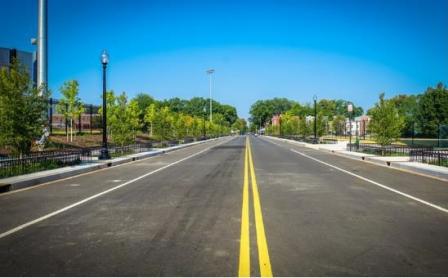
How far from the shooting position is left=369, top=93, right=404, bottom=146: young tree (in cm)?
2886

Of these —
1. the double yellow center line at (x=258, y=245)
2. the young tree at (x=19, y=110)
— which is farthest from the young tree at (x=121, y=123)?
the double yellow center line at (x=258, y=245)

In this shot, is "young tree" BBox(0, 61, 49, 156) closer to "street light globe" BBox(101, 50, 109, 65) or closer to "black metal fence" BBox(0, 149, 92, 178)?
"black metal fence" BBox(0, 149, 92, 178)

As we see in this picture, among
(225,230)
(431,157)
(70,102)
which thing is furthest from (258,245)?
(70,102)

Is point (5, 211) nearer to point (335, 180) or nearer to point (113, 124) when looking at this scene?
point (335, 180)

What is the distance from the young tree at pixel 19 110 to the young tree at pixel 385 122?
22278 mm

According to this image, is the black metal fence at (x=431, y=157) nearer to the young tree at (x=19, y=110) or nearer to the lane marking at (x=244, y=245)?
the lane marking at (x=244, y=245)

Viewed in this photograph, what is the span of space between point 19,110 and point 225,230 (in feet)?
43.1

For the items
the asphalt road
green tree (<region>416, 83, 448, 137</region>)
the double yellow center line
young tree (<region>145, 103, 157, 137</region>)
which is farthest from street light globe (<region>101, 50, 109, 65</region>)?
green tree (<region>416, 83, 448, 137</region>)

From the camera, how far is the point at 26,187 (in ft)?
44.7

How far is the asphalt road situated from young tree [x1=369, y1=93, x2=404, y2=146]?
16.4 metres

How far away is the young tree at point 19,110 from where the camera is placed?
1669 cm

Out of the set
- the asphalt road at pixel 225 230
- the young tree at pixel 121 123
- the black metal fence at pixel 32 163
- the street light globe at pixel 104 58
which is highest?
the street light globe at pixel 104 58

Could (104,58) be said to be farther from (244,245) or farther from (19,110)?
(244,245)

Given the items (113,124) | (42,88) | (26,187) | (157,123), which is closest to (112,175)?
(26,187)
